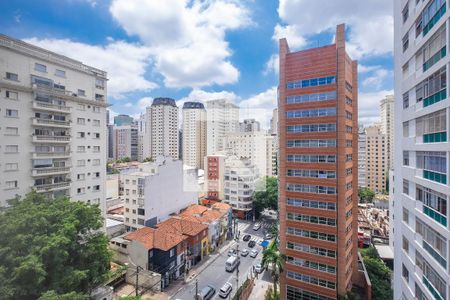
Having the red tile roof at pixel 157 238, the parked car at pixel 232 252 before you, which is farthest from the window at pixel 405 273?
the parked car at pixel 232 252

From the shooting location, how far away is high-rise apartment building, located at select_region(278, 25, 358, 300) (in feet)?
28.0

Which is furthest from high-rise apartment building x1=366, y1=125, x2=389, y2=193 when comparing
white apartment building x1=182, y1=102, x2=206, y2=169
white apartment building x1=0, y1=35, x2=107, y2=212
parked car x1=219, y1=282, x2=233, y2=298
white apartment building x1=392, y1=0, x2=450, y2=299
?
white apartment building x1=0, y1=35, x2=107, y2=212

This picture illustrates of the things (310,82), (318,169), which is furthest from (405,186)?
(310,82)

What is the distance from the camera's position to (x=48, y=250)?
473 centimetres

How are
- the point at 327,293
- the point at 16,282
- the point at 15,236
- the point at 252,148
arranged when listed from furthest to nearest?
1. the point at 252,148
2. the point at 327,293
3. the point at 15,236
4. the point at 16,282

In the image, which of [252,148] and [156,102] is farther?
[156,102]

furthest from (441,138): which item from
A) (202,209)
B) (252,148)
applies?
(252,148)

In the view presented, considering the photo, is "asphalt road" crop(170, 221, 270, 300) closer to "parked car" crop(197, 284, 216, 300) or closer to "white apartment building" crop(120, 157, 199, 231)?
"parked car" crop(197, 284, 216, 300)

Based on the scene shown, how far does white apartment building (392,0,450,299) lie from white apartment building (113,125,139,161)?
44.6 m

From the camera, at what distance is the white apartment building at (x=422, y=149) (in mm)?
3871

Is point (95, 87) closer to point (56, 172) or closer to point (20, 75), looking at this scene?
point (20, 75)

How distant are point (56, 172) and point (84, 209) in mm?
3692

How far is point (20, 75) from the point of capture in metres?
7.68

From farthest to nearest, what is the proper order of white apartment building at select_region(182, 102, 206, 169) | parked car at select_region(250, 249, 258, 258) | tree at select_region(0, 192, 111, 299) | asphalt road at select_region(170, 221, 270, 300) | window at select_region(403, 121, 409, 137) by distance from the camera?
white apartment building at select_region(182, 102, 206, 169) → parked car at select_region(250, 249, 258, 258) → asphalt road at select_region(170, 221, 270, 300) → window at select_region(403, 121, 409, 137) → tree at select_region(0, 192, 111, 299)
